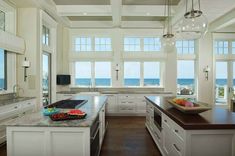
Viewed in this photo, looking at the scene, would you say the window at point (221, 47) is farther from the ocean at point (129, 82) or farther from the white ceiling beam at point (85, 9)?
the white ceiling beam at point (85, 9)

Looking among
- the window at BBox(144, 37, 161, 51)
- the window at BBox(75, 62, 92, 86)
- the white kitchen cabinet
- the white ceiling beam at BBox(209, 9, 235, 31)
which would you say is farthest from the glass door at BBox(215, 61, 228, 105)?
the window at BBox(75, 62, 92, 86)

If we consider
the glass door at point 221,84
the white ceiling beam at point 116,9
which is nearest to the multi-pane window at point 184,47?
the glass door at point 221,84

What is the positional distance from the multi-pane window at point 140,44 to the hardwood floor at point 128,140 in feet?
9.70

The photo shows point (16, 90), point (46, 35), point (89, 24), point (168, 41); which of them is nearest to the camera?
point (168, 41)

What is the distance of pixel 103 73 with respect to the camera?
711cm

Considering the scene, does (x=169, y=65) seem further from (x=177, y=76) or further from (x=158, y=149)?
(x=158, y=149)

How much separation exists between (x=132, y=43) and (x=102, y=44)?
1.17 m

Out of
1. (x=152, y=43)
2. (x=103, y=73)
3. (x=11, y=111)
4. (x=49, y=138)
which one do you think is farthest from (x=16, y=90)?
(x=152, y=43)

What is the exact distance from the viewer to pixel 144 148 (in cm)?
349

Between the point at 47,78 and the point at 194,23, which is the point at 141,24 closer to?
the point at 47,78

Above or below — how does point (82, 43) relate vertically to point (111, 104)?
above

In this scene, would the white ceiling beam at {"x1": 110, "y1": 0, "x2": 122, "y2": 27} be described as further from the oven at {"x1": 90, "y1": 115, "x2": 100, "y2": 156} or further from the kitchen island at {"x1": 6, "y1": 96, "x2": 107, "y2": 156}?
the kitchen island at {"x1": 6, "y1": 96, "x2": 107, "y2": 156}

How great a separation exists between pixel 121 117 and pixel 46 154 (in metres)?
4.30

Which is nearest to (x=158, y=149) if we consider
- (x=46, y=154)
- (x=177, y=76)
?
(x=46, y=154)
